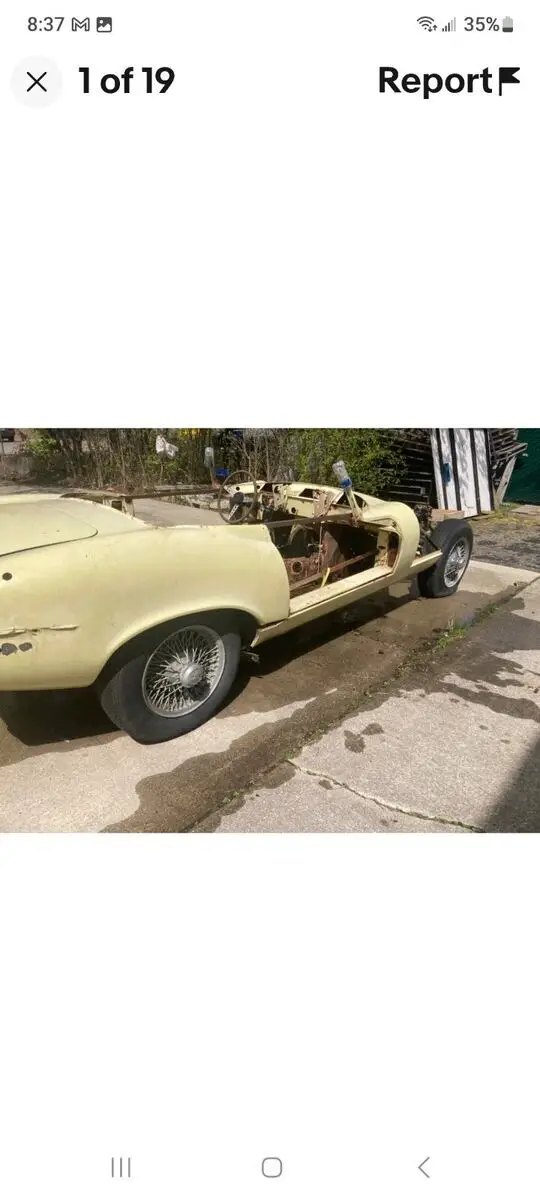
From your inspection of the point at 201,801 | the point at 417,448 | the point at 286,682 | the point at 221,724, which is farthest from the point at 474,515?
the point at 201,801

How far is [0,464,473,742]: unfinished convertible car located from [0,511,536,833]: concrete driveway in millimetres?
215

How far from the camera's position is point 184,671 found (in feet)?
9.39

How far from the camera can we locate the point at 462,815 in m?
2.43

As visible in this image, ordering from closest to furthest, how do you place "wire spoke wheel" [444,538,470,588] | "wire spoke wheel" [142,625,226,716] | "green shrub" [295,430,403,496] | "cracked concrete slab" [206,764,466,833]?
"cracked concrete slab" [206,764,466,833] < "wire spoke wheel" [142,625,226,716] < "green shrub" [295,430,403,496] < "wire spoke wheel" [444,538,470,588]

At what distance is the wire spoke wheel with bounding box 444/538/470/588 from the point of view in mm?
Result: 4973

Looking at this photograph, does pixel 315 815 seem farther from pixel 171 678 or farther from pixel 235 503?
pixel 235 503

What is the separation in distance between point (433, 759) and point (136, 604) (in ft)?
5.47

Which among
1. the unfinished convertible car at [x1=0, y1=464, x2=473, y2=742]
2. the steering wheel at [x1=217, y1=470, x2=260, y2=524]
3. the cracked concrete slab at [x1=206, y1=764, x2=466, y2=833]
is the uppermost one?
the steering wheel at [x1=217, y1=470, x2=260, y2=524]

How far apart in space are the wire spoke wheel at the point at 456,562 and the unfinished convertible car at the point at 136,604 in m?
1.41

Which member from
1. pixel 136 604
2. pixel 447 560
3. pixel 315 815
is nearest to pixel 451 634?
pixel 447 560

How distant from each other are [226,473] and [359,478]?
198 centimetres

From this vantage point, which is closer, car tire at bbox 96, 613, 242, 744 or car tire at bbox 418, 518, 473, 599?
car tire at bbox 96, 613, 242, 744

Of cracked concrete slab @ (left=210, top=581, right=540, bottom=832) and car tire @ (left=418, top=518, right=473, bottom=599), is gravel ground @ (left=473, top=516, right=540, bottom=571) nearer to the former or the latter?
car tire @ (left=418, top=518, right=473, bottom=599)

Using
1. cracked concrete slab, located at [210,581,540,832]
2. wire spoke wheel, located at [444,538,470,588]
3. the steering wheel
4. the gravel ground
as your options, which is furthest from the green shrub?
cracked concrete slab, located at [210,581,540,832]
